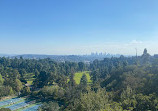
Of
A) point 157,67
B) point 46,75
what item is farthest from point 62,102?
point 157,67

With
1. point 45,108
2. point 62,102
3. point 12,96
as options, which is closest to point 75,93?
point 62,102

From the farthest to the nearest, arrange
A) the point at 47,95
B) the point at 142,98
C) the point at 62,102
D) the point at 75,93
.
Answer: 1. the point at 47,95
2. the point at 62,102
3. the point at 75,93
4. the point at 142,98

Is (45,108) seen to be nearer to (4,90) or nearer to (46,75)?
(4,90)

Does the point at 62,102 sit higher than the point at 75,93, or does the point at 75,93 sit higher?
the point at 75,93

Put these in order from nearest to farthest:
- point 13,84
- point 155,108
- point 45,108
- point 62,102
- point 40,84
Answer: point 155,108 → point 45,108 → point 62,102 → point 13,84 → point 40,84

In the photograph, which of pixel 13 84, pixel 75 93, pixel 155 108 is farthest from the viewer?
pixel 13 84

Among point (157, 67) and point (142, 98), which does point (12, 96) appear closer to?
point (142, 98)

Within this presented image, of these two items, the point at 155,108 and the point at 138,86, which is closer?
the point at 155,108

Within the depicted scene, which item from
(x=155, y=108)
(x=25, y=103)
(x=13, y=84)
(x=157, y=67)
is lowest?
(x=25, y=103)

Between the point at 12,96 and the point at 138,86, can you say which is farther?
the point at 12,96
